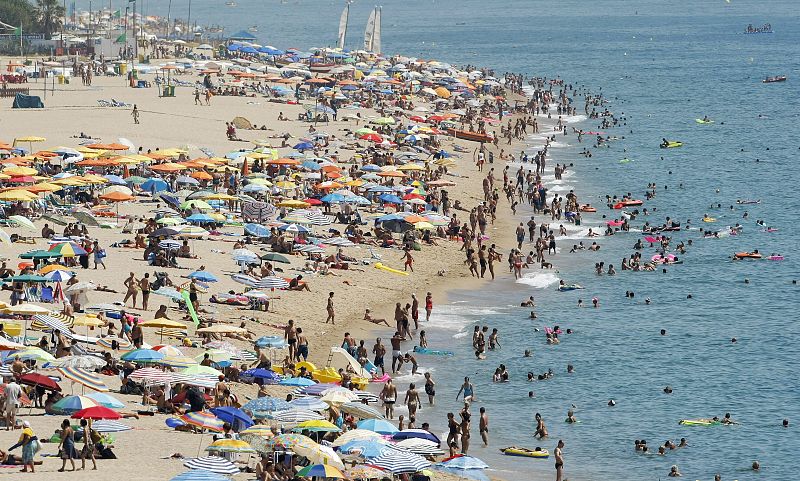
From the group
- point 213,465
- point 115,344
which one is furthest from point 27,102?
point 213,465

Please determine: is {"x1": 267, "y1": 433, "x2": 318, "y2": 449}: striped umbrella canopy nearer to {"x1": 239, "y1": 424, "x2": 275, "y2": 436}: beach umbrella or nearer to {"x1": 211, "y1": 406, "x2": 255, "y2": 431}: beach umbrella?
{"x1": 239, "y1": 424, "x2": 275, "y2": 436}: beach umbrella

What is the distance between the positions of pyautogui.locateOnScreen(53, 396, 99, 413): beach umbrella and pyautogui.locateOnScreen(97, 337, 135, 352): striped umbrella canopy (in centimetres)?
502

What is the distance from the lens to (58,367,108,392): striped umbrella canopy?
24.5 meters

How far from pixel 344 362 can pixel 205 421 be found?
358 inches

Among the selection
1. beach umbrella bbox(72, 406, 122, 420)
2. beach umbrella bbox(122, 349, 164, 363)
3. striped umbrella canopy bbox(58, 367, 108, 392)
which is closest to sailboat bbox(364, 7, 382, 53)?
beach umbrella bbox(122, 349, 164, 363)

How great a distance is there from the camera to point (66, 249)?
114 feet

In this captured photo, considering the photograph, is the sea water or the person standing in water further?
the person standing in water

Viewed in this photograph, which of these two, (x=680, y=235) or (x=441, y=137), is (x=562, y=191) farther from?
(x=441, y=137)

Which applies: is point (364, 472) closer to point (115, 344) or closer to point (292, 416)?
point (292, 416)

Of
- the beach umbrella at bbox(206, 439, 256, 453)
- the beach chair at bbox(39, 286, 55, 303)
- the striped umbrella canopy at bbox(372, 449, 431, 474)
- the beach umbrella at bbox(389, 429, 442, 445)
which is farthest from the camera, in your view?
the beach chair at bbox(39, 286, 55, 303)

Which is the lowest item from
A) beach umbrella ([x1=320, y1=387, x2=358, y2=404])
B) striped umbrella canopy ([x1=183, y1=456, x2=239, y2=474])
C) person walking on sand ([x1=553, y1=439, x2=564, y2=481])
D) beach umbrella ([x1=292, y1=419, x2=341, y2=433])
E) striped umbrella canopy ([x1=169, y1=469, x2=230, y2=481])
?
person walking on sand ([x1=553, y1=439, x2=564, y2=481])

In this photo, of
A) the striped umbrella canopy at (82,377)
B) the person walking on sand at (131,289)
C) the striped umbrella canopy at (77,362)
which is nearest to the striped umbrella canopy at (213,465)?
the striped umbrella canopy at (82,377)

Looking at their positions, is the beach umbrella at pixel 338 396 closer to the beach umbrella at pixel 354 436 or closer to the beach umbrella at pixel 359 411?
the beach umbrella at pixel 359 411

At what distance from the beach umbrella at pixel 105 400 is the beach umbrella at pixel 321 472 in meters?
4.12
